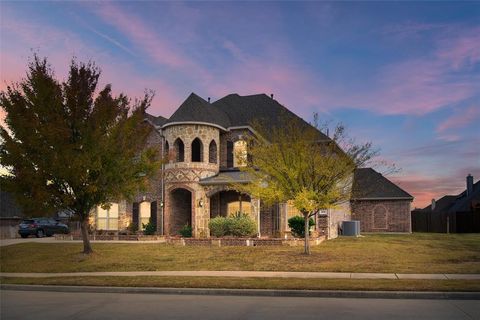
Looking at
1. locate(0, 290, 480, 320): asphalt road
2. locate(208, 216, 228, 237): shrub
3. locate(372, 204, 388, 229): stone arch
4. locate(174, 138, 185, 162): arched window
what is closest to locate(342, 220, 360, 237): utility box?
locate(372, 204, 388, 229): stone arch

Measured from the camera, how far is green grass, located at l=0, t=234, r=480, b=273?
17255 mm

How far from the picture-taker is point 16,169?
19.9 meters

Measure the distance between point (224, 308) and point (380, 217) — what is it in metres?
32.8

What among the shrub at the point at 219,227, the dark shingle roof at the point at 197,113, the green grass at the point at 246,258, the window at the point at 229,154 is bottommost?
the green grass at the point at 246,258

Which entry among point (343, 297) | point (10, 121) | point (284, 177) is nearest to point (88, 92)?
point (10, 121)

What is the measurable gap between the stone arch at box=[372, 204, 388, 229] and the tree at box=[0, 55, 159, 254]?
25764 mm

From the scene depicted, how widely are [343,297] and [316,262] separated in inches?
261

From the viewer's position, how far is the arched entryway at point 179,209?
3146cm

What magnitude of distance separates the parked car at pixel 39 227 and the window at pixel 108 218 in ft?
15.3

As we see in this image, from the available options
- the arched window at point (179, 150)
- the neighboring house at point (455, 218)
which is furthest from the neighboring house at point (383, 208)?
the arched window at point (179, 150)

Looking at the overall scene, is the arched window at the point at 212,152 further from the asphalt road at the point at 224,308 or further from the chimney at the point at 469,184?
the chimney at the point at 469,184

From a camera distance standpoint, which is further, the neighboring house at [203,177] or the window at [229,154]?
the window at [229,154]

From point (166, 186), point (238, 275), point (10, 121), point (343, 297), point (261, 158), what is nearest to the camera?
point (343, 297)

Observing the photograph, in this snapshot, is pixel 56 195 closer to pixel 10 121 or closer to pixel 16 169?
pixel 16 169
